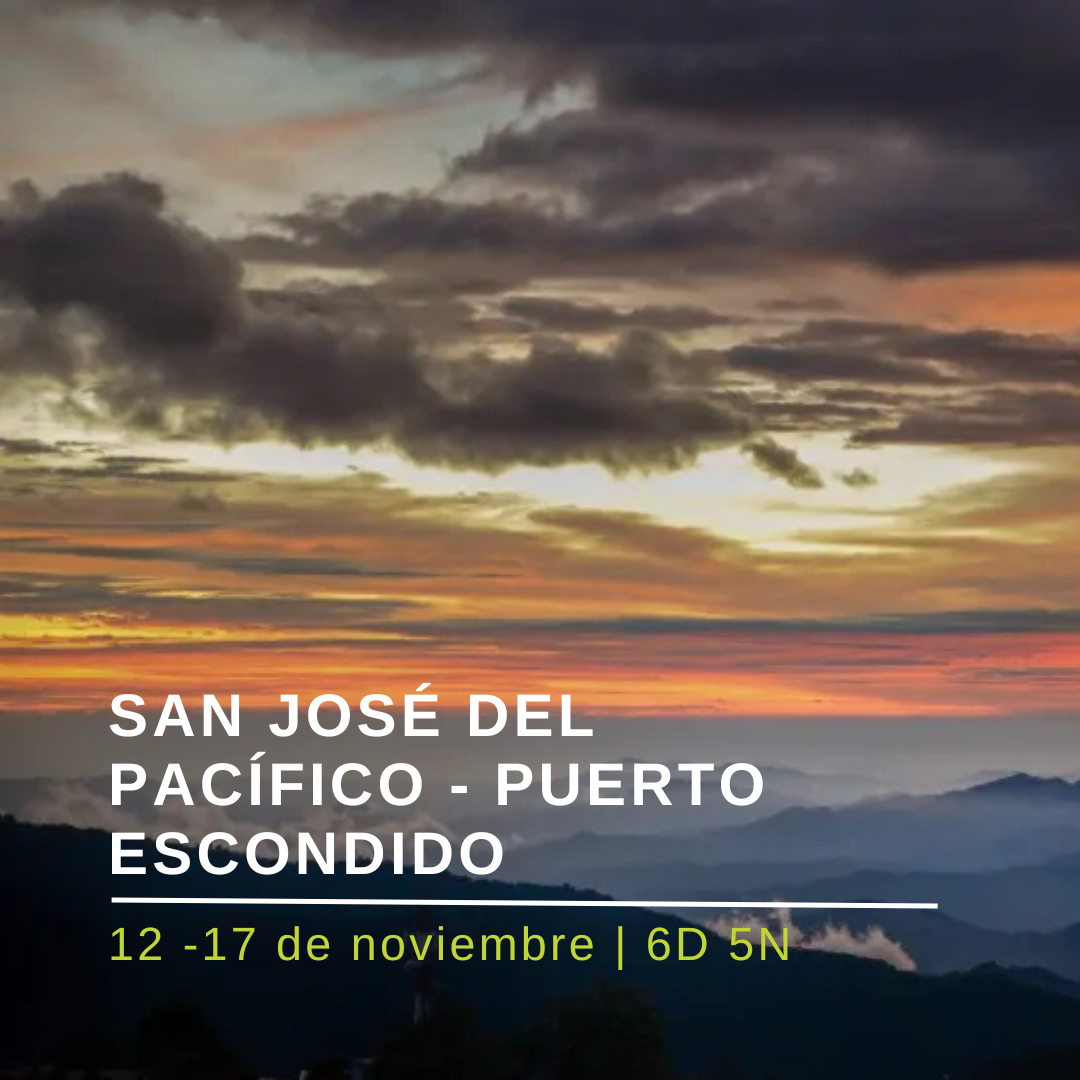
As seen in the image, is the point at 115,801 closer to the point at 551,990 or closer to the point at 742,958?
the point at 551,990

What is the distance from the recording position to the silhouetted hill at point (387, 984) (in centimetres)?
10412

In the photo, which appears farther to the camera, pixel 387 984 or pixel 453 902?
pixel 387 984

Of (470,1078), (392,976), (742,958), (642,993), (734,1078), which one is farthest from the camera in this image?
(742,958)

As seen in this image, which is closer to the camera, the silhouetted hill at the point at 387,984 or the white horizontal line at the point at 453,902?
the white horizontal line at the point at 453,902

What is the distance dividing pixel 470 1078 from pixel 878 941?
526 ft

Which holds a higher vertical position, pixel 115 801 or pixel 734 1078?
pixel 115 801

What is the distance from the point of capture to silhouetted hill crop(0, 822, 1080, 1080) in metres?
104

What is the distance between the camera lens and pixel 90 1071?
46.9 m

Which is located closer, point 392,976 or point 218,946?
point 392,976

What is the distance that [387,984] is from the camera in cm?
11369

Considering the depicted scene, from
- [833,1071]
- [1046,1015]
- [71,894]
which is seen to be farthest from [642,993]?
[1046,1015]

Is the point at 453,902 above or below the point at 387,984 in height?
above

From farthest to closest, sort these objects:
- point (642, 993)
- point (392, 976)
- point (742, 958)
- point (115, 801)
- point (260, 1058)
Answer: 1. point (742, 958)
2. point (392, 976)
3. point (260, 1058)
4. point (642, 993)
5. point (115, 801)

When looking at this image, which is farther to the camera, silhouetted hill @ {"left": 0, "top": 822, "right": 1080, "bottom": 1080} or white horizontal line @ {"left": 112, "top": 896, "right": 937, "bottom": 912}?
silhouetted hill @ {"left": 0, "top": 822, "right": 1080, "bottom": 1080}
